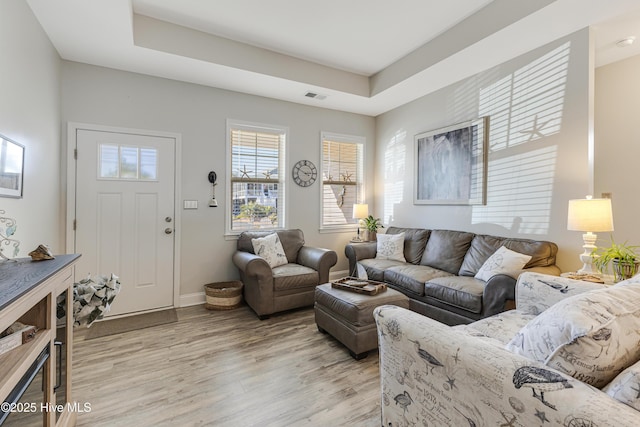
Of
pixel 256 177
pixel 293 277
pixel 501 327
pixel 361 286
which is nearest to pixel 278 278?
pixel 293 277

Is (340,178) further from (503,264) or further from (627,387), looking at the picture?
(627,387)

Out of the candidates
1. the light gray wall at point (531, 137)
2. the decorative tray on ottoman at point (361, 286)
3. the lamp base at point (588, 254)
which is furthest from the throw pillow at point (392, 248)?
the lamp base at point (588, 254)

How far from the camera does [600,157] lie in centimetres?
305

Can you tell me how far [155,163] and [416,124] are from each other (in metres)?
3.38

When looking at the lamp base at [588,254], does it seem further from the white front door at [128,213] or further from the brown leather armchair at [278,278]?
the white front door at [128,213]

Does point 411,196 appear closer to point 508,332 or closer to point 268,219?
point 268,219

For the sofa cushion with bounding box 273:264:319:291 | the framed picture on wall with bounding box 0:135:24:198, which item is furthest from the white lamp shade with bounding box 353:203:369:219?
the framed picture on wall with bounding box 0:135:24:198

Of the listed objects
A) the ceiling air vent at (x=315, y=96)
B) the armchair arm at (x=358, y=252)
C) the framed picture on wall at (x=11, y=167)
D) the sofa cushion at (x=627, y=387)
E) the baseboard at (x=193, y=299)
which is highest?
the ceiling air vent at (x=315, y=96)

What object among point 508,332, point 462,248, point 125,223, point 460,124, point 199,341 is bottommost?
point 199,341

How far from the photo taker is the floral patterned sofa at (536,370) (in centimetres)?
75

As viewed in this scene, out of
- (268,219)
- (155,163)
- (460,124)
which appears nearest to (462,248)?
(460,124)

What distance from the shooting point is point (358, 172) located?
15.8 feet

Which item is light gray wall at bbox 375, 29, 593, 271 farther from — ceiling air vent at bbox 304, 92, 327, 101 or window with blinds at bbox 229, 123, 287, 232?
window with blinds at bbox 229, 123, 287, 232

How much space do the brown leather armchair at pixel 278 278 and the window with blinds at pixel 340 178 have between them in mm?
1053
